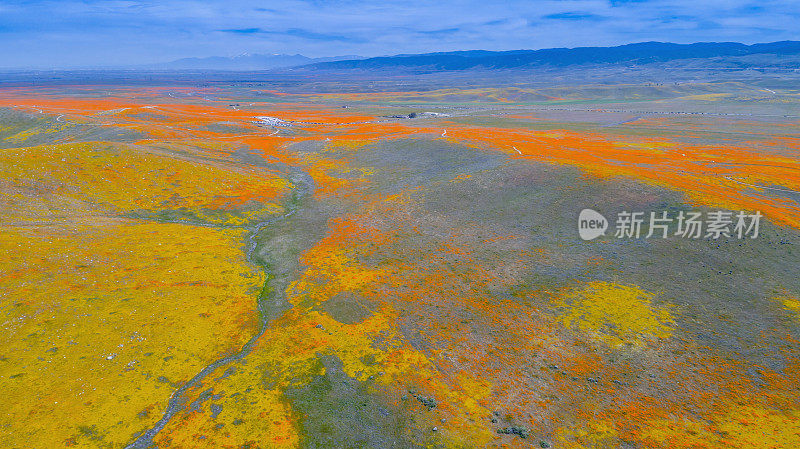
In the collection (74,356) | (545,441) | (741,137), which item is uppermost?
(741,137)

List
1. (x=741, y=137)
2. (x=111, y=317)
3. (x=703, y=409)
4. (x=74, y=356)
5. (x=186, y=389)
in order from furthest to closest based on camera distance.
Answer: (x=741, y=137), (x=111, y=317), (x=74, y=356), (x=186, y=389), (x=703, y=409)

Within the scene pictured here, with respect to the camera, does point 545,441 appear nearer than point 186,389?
Yes

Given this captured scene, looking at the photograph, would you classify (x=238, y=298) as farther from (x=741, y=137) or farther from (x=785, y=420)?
(x=741, y=137)

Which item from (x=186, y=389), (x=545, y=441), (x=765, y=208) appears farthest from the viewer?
(x=765, y=208)

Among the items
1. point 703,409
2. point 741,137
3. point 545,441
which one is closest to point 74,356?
point 545,441

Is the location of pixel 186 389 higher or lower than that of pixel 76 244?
lower

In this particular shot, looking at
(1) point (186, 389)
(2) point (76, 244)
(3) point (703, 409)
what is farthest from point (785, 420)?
(2) point (76, 244)

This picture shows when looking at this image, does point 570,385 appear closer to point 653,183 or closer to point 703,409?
point 703,409
